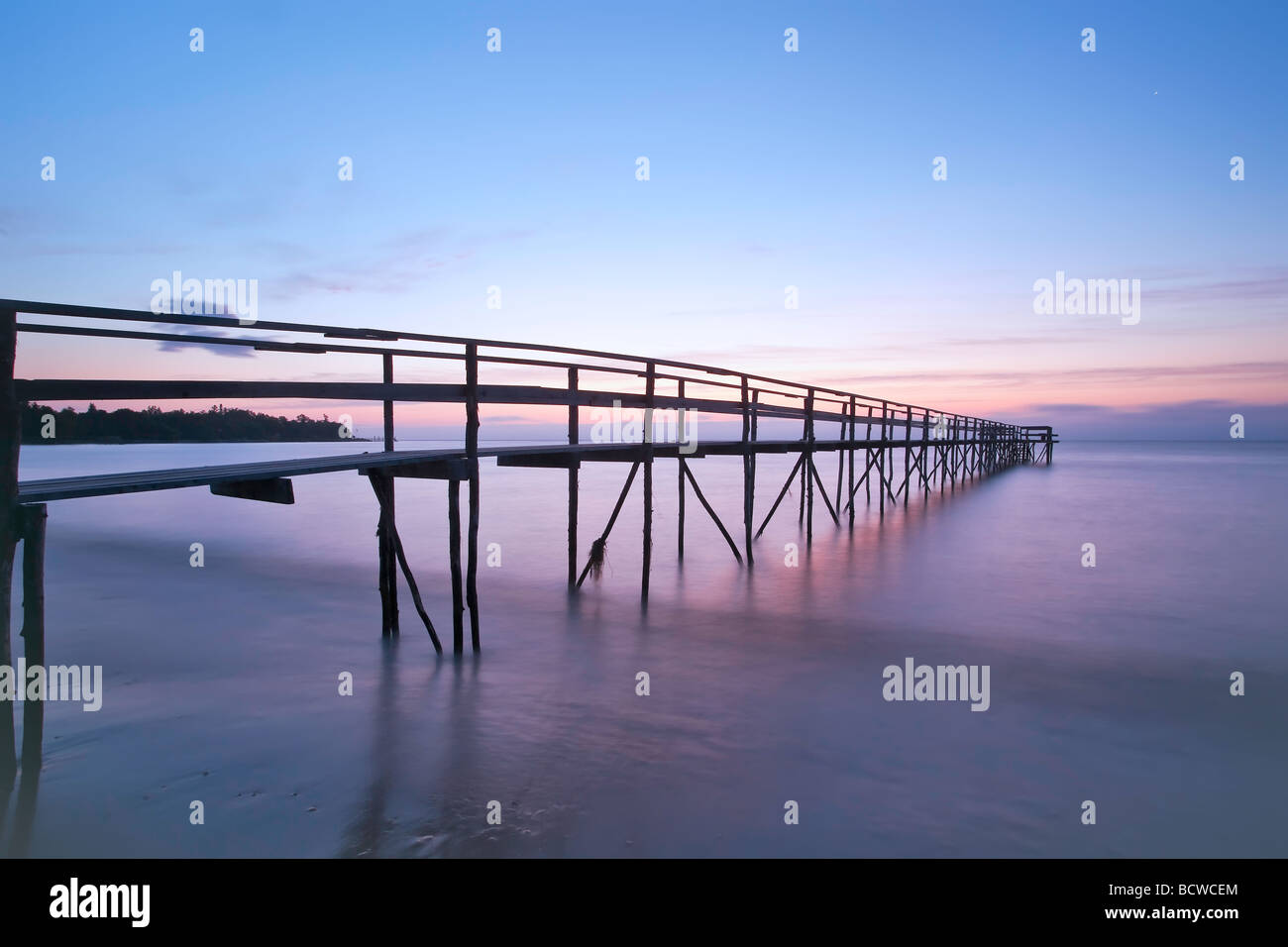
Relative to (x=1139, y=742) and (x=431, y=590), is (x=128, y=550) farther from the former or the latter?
(x=1139, y=742)

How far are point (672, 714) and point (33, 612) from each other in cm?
415

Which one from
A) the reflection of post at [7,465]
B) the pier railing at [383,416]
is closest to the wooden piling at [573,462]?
the pier railing at [383,416]

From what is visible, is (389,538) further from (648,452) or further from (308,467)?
(648,452)

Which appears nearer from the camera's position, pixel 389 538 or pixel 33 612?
pixel 33 612

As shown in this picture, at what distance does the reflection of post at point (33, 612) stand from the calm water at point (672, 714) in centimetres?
40

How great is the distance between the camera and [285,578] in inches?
458

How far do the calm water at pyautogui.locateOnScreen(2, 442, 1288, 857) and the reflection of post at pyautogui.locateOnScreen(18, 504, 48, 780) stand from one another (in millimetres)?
396

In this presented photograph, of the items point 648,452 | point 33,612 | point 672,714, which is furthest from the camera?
point 648,452

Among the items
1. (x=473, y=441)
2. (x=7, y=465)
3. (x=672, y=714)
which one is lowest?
(x=672, y=714)

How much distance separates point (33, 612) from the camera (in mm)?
3871

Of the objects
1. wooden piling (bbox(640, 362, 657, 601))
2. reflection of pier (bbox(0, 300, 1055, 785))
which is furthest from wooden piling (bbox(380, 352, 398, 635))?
wooden piling (bbox(640, 362, 657, 601))

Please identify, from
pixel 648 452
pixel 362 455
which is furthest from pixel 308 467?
pixel 648 452

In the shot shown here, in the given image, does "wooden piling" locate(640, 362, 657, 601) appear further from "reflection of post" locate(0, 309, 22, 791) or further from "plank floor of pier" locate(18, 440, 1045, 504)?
"reflection of post" locate(0, 309, 22, 791)

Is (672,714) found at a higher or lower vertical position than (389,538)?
lower
